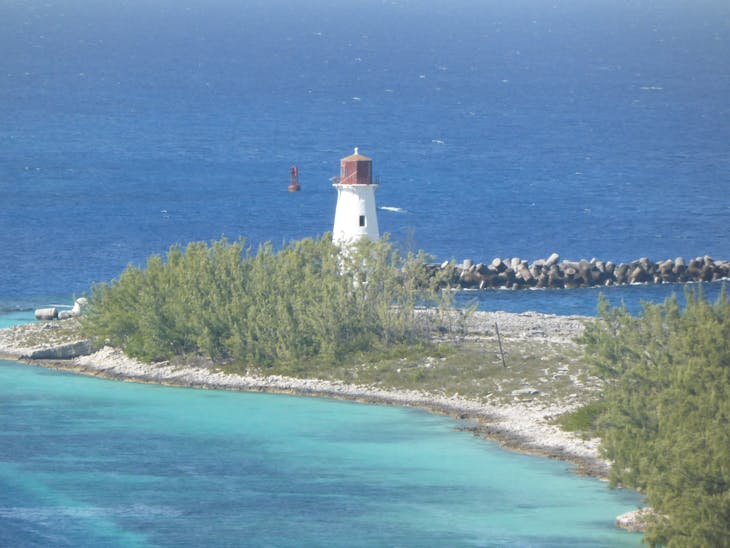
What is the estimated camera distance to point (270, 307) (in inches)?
2223

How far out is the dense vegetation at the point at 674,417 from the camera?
3356 centimetres

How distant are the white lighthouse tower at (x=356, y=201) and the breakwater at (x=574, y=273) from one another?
1499 cm

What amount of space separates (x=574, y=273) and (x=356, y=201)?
20.3 metres

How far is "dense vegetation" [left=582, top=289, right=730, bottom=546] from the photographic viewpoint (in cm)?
3356

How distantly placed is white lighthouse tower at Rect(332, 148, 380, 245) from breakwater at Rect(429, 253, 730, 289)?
15.0 meters

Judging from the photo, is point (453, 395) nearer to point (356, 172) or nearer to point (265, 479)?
point (265, 479)

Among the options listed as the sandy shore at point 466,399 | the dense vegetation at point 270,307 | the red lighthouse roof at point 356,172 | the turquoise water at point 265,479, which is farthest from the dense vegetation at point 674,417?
the red lighthouse roof at point 356,172

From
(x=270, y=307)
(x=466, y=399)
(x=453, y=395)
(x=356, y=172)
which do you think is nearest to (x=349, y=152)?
(x=356, y=172)

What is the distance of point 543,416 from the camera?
48.6 m

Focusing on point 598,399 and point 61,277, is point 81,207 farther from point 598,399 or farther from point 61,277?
point 598,399

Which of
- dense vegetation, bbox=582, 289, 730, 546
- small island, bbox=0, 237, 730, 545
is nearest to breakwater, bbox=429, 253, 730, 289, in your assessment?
small island, bbox=0, 237, 730, 545

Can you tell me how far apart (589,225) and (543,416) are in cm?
5696

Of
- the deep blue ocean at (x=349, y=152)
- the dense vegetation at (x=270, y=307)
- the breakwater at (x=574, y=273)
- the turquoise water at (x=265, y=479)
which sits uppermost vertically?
the deep blue ocean at (x=349, y=152)

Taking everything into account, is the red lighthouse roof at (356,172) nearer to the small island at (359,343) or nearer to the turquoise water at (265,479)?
the small island at (359,343)
